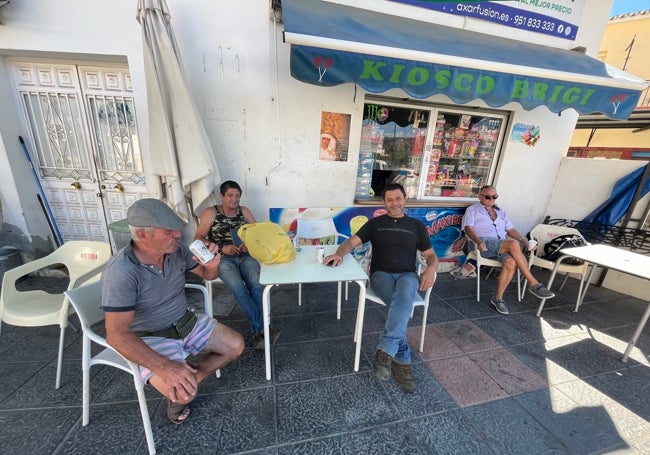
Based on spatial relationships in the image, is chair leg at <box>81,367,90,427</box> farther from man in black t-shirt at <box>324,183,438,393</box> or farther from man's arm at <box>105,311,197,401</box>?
man in black t-shirt at <box>324,183,438,393</box>

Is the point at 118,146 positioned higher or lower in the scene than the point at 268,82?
lower

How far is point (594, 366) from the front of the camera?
2.44 metres

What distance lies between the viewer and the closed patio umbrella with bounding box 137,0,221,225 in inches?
93.7

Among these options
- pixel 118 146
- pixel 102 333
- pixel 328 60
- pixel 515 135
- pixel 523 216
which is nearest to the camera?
pixel 328 60

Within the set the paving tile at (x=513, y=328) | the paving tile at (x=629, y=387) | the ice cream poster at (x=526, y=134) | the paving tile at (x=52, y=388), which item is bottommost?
the paving tile at (x=52, y=388)

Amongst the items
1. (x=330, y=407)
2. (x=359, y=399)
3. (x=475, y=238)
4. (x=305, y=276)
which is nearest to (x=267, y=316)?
(x=305, y=276)

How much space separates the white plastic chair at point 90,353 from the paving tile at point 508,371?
8.66ft

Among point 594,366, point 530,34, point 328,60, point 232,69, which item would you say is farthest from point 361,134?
point 594,366

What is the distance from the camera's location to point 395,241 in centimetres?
252

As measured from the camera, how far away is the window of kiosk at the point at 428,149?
3762 millimetres

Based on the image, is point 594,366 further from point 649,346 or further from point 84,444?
point 84,444

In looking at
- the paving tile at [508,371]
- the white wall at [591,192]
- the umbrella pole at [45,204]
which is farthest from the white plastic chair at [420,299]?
the umbrella pole at [45,204]

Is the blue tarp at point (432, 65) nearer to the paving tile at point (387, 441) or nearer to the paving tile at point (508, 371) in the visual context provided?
the paving tile at point (508, 371)

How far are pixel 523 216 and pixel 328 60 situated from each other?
4309 mm
